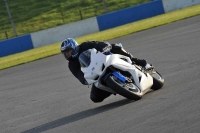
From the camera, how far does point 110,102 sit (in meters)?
9.85

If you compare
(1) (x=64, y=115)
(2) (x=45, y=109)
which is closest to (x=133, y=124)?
(1) (x=64, y=115)

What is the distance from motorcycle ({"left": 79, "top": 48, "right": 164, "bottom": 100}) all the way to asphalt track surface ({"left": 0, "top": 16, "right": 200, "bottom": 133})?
0.21 m

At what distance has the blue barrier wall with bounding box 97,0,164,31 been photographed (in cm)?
2844

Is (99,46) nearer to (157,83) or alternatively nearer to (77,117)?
(157,83)

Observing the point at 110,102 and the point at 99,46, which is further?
the point at 110,102

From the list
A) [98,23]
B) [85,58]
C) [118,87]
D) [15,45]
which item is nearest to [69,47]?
[85,58]

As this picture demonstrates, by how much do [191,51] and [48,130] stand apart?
236 inches

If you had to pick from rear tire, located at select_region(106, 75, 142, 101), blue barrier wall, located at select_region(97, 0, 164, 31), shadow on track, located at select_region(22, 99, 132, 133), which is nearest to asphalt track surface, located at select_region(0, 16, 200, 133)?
shadow on track, located at select_region(22, 99, 132, 133)

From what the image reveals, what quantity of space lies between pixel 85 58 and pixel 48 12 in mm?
22606

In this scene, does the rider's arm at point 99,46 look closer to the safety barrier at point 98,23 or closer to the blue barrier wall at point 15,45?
the blue barrier wall at point 15,45

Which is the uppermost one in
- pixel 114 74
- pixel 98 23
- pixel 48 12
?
pixel 114 74

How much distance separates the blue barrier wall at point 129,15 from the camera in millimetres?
28438

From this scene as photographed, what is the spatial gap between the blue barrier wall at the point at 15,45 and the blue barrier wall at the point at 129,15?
3670 mm

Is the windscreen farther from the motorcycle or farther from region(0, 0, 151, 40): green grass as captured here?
region(0, 0, 151, 40): green grass
